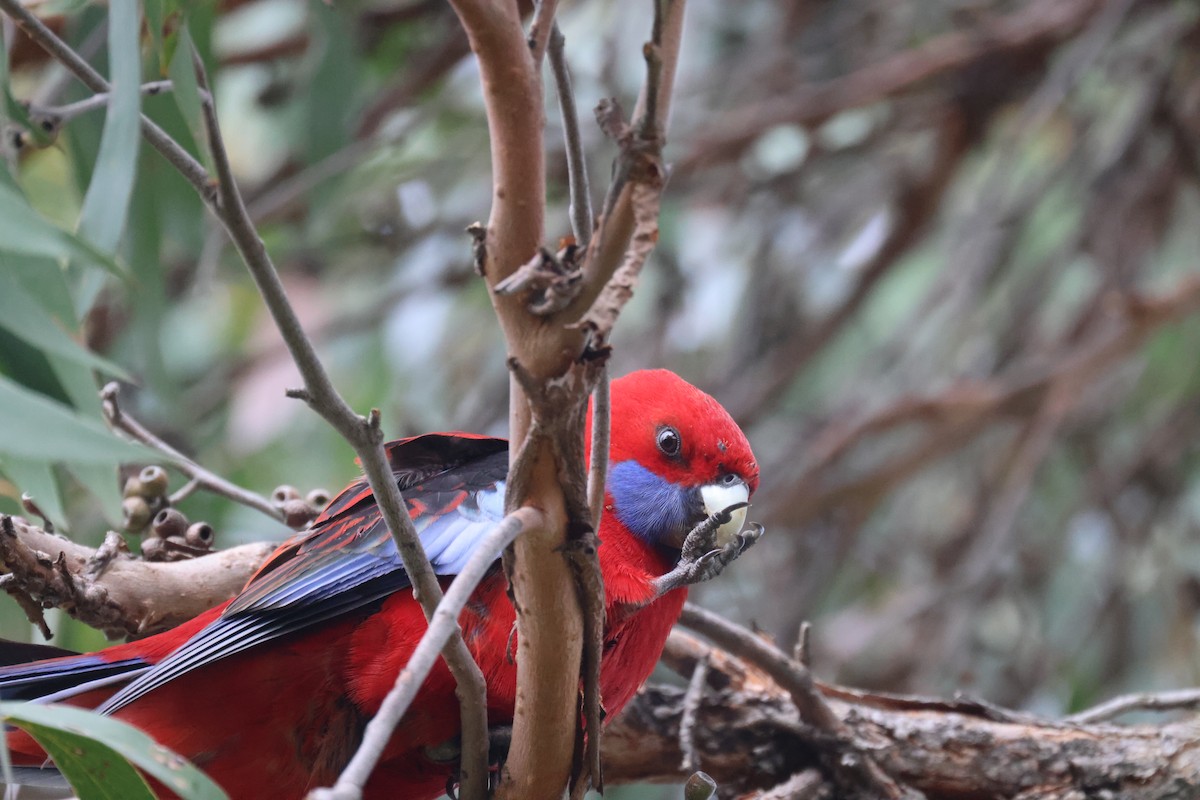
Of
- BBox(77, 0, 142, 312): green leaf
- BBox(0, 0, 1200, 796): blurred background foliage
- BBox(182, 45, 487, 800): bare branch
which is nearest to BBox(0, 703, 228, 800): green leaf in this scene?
BBox(182, 45, 487, 800): bare branch

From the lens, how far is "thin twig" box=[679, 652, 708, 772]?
2.02m

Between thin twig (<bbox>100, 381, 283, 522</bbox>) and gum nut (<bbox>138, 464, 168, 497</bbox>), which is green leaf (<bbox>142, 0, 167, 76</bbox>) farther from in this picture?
gum nut (<bbox>138, 464, 168, 497</bbox>)

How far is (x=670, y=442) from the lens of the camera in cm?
214

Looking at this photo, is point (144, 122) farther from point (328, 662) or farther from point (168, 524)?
point (168, 524)

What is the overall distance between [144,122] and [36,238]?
0.20 m

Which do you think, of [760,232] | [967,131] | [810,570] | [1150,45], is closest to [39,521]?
[810,570]

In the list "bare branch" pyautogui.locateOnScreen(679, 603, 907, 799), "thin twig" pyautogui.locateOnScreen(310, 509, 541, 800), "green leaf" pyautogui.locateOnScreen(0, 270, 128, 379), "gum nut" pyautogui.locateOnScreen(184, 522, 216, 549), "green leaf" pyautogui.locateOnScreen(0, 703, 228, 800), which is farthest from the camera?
"gum nut" pyautogui.locateOnScreen(184, 522, 216, 549)

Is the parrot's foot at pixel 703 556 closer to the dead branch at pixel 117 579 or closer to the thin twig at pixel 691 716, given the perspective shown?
the thin twig at pixel 691 716

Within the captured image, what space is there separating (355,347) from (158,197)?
4.91ft

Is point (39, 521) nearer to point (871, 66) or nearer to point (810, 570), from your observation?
point (810, 570)

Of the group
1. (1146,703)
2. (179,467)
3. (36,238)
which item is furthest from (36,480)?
(1146,703)

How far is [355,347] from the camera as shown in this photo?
4391 millimetres

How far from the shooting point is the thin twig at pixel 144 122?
111cm

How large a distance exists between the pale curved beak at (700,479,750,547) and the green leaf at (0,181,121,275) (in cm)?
120
